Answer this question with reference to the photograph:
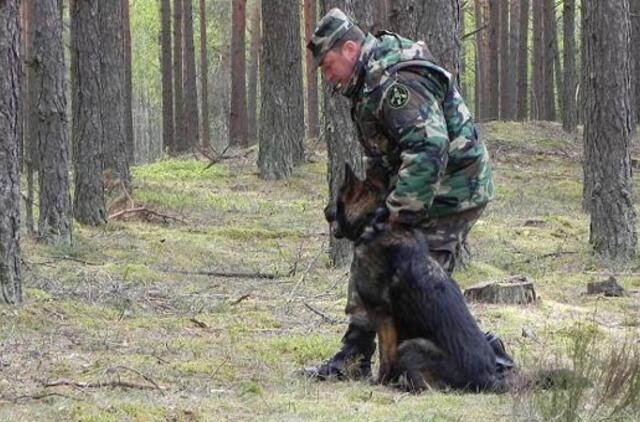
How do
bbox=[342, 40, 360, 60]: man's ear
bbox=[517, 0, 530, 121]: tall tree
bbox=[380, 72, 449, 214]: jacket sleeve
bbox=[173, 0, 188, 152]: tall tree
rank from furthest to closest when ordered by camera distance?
bbox=[517, 0, 530, 121]: tall tree < bbox=[173, 0, 188, 152]: tall tree < bbox=[342, 40, 360, 60]: man's ear < bbox=[380, 72, 449, 214]: jacket sleeve

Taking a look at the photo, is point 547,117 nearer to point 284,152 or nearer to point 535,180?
point 535,180

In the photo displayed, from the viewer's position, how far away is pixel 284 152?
1905 centimetres

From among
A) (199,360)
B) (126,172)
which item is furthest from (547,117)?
(199,360)

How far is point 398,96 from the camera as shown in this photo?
501 cm

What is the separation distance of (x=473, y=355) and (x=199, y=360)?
5.40 feet

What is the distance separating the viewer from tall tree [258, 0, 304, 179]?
62.0 ft

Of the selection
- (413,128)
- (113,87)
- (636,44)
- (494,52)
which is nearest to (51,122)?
(113,87)

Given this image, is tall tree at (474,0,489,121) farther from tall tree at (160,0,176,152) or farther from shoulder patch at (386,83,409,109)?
shoulder patch at (386,83,409,109)

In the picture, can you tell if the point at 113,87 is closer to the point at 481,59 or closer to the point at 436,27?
the point at 436,27

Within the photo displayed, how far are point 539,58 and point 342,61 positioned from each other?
30.4 metres

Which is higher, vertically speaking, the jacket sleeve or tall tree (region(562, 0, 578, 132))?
tall tree (region(562, 0, 578, 132))

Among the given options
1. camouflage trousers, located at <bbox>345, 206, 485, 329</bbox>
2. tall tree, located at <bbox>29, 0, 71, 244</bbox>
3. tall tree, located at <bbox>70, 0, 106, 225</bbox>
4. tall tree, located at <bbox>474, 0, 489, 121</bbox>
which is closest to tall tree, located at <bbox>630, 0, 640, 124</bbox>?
tall tree, located at <bbox>474, 0, 489, 121</bbox>

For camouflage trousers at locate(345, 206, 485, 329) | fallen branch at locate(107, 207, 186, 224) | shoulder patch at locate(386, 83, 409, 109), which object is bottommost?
fallen branch at locate(107, 207, 186, 224)

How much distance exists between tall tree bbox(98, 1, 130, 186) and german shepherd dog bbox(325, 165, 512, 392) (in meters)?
9.28
